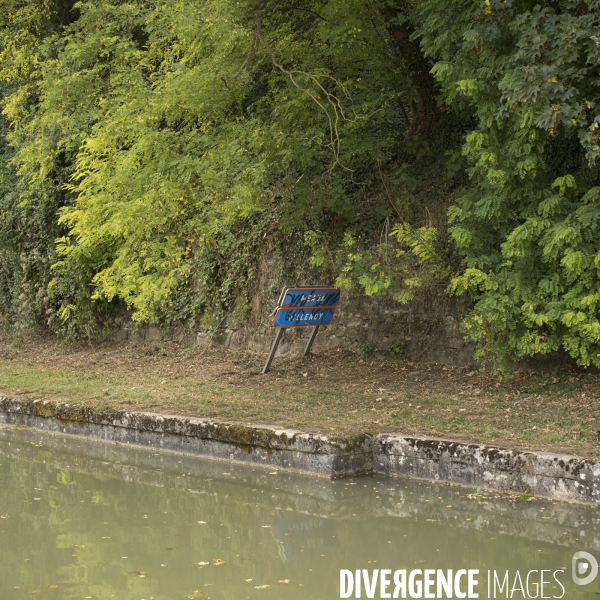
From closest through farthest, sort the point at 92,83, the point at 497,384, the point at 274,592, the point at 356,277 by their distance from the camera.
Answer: the point at 274,592 < the point at 497,384 < the point at 356,277 < the point at 92,83

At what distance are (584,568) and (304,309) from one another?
7.36 m

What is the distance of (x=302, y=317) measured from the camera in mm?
11984

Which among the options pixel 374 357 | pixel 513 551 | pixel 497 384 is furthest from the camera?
pixel 374 357

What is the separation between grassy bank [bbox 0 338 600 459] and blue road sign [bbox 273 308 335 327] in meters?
0.67

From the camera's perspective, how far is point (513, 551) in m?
5.28

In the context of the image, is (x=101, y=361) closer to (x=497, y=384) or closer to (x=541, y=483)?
(x=497, y=384)

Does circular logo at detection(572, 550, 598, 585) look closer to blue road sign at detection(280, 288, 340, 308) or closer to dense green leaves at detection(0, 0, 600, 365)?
dense green leaves at detection(0, 0, 600, 365)

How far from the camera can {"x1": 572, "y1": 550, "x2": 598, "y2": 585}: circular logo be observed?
477 cm

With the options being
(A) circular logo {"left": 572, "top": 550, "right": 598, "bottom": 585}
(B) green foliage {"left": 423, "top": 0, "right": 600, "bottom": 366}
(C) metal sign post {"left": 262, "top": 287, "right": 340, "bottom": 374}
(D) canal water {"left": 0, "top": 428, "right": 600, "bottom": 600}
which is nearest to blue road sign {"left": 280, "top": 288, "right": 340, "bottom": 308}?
(C) metal sign post {"left": 262, "top": 287, "right": 340, "bottom": 374}

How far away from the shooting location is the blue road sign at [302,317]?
11578 mm

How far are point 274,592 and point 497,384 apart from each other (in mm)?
6273

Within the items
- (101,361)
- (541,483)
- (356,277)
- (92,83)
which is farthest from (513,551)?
(92,83)

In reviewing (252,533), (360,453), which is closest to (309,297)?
(360,453)

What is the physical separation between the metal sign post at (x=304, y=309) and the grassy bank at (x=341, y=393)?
60 centimetres
